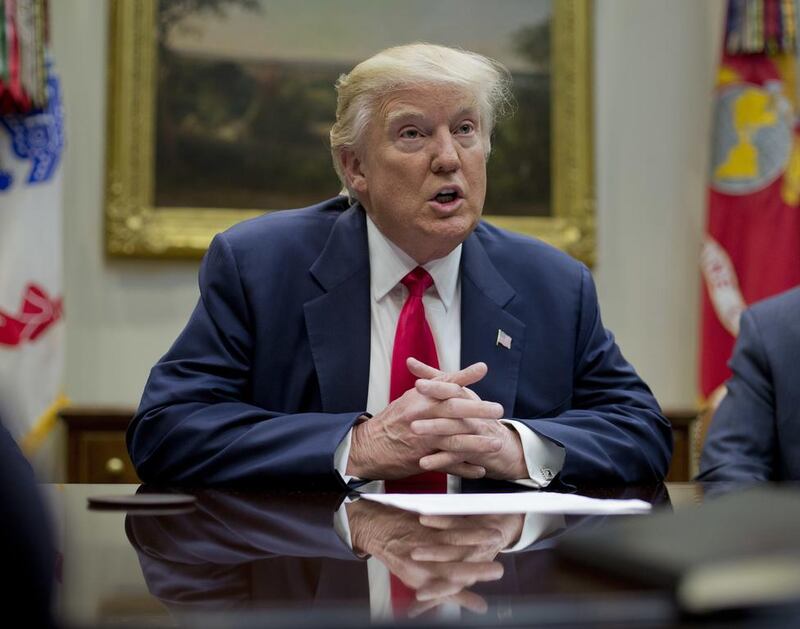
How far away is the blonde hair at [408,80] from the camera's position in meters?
2.62

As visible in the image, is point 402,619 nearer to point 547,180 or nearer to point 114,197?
point 114,197

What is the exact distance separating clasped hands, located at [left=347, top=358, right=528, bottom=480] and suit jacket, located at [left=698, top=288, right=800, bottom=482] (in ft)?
2.10

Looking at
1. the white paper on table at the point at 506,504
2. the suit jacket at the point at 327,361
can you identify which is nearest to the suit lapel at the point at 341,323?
the suit jacket at the point at 327,361

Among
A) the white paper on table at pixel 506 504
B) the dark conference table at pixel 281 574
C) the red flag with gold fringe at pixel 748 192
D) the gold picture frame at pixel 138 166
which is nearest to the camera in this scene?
the dark conference table at pixel 281 574

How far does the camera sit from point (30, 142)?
4125 millimetres

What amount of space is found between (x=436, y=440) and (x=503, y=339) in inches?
21.7

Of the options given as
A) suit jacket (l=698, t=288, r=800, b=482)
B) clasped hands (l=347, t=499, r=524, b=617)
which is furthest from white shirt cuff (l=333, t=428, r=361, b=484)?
suit jacket (l=698, t=288, r=800, b=482)

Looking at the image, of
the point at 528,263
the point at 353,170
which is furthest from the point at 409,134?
the point at 528,263

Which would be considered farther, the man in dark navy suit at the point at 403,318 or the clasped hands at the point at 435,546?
the man in dark navy suit at the point at 403,318

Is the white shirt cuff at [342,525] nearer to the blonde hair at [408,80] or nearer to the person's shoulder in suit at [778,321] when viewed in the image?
the blonde hair at [408,80]

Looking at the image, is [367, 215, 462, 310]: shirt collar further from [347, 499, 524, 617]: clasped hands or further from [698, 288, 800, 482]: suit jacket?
[347, 499, 524, 617]: clasped hands

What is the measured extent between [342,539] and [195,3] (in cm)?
394

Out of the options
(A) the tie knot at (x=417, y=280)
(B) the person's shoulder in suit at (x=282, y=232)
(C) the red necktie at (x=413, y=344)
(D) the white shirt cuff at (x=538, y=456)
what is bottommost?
(D) the white shirt cuff at (x=538, y=456)

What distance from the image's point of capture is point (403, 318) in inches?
99.8
